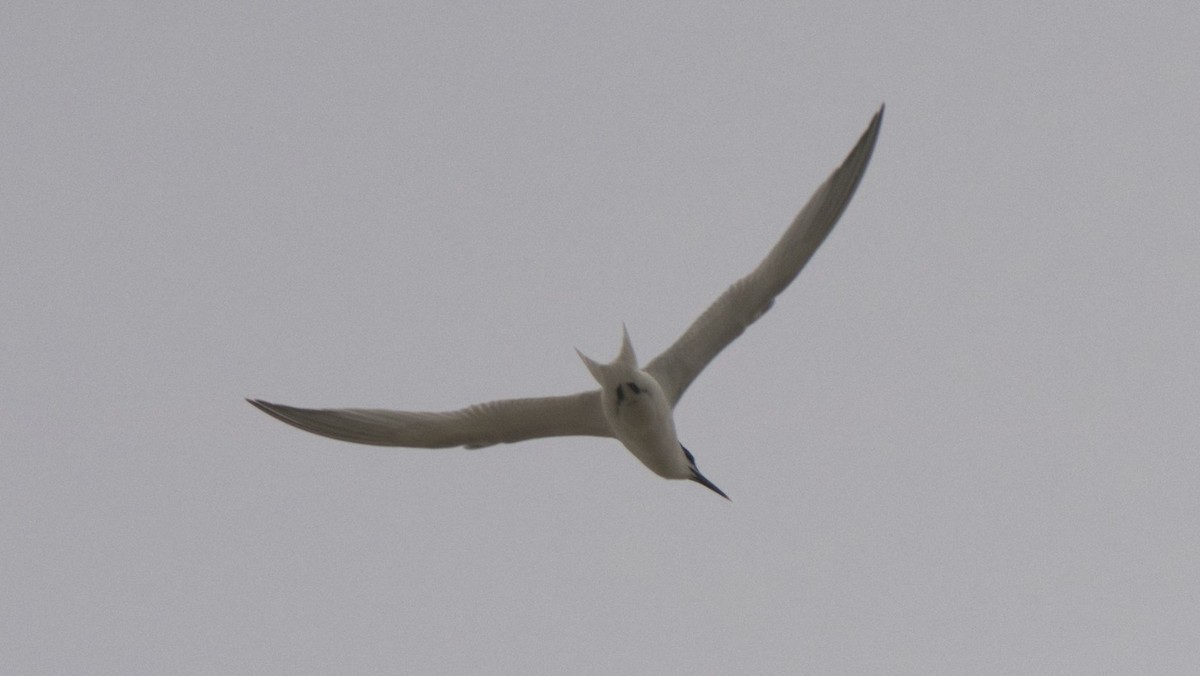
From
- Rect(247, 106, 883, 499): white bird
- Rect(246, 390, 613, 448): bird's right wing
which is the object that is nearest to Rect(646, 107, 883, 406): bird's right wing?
Rect(247, 106, 883, 499): white bird

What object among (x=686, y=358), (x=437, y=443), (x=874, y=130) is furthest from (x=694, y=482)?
(x=874, y=130)

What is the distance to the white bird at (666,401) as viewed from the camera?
1000 cm

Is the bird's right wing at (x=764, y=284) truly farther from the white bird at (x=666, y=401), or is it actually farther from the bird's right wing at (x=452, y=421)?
the bird's right wing at (x=452, y=421)

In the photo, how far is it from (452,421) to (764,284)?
2.66 meters

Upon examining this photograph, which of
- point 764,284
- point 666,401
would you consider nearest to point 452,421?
point 666,401

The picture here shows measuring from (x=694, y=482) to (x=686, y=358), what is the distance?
3.20 feet

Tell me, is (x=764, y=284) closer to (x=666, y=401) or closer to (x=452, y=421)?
(x=666, y=401)

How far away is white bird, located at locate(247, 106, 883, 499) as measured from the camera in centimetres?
1000

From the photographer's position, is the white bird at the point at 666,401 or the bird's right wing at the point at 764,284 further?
the bird's right wing at the point at 764,284

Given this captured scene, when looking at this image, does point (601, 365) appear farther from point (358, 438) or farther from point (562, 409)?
point (358, 438)

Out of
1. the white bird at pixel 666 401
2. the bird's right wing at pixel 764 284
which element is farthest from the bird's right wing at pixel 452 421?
the bird's right wing at pixel 764 284

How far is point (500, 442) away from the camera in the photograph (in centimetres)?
1045

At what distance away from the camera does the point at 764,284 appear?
1027cm

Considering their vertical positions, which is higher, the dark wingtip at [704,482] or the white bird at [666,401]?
the white bird at [666,401]
